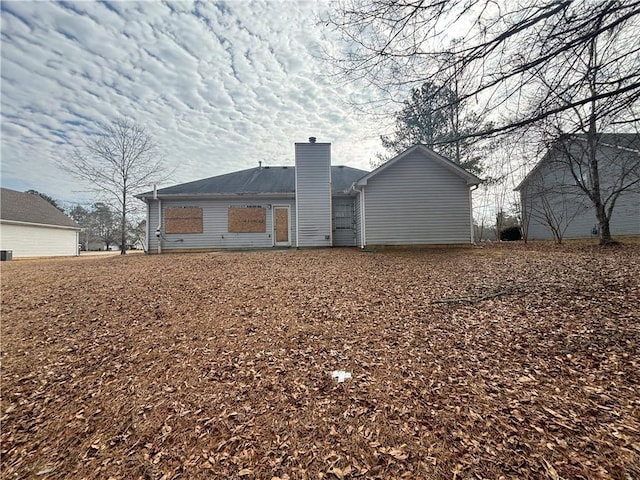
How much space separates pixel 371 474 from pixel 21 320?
7.07 metres

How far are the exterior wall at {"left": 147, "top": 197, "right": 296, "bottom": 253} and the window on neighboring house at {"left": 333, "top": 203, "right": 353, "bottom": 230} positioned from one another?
2.39 meters

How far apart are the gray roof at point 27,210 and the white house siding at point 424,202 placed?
22.2 metres

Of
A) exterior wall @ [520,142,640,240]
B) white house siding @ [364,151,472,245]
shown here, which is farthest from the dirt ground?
exterior wall @ [520,142,640,240]

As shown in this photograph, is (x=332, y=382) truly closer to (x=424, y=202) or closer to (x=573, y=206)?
(x=424, y=202)

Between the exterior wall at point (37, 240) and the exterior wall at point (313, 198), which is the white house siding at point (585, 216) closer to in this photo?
the exterior wall at point (313, 198)

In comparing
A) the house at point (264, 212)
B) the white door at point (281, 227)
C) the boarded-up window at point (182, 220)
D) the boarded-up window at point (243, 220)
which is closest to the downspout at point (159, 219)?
the house at point (264, 212)

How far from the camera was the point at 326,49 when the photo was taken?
4473 mm

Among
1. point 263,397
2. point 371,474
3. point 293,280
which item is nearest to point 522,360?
point 371,474

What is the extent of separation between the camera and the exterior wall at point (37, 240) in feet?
54.6

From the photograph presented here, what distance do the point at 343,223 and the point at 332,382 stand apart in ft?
39.0

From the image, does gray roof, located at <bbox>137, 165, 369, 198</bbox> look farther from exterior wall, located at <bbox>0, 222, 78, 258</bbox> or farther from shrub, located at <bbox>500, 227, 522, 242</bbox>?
exterior wall, located at <bbox>0, 222, 78, 258</bbox>

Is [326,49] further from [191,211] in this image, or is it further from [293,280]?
[191,211]

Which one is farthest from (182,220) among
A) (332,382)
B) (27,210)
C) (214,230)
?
(27,210)

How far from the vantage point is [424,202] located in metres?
11.9
